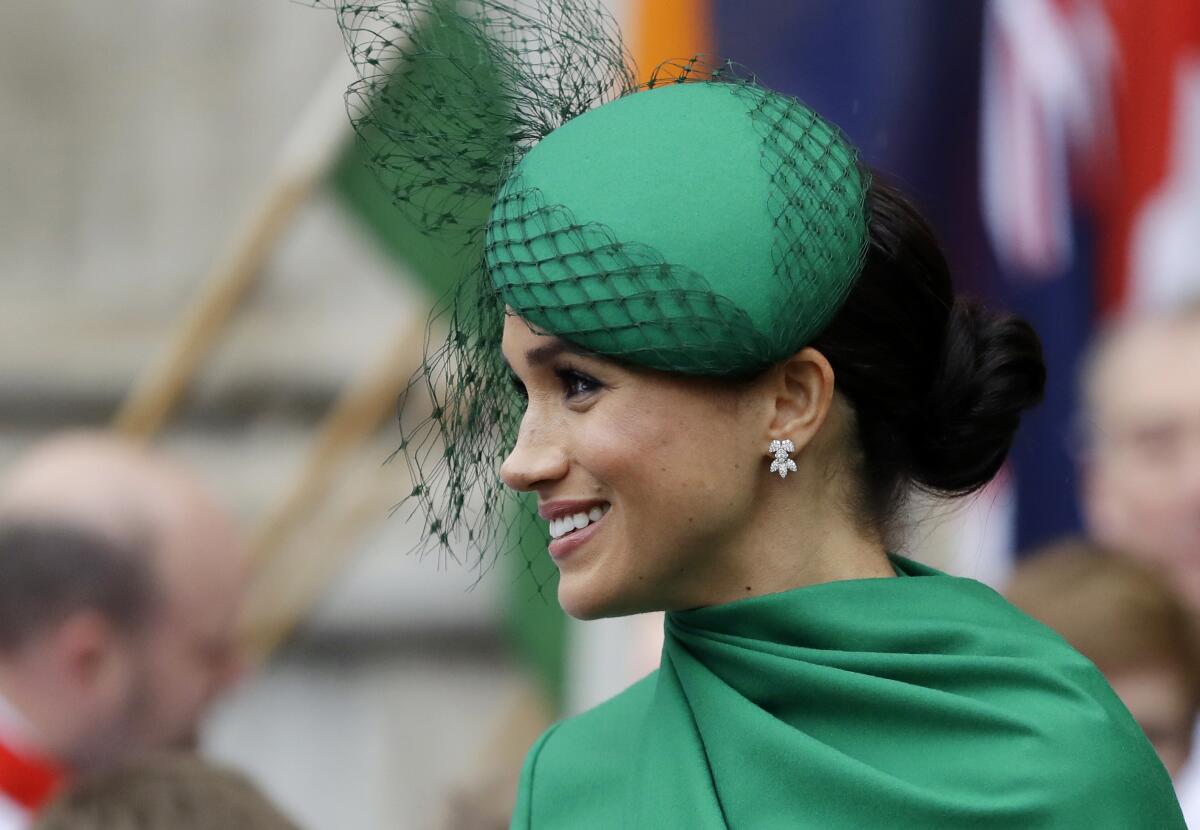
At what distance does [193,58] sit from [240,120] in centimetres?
26

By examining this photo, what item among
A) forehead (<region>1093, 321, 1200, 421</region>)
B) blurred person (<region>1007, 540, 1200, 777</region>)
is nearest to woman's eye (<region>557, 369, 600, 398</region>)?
blurred person (<region>1007, 540, 1200, 777</region>)

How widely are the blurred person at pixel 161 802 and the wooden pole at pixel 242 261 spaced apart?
2.81 metres

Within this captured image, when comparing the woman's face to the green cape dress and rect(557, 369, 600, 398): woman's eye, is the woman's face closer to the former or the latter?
rect(557, 369, 600, 398): woman's eye

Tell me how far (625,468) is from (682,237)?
0.28 metres

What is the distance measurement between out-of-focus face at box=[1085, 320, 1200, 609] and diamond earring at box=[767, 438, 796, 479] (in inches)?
78.7

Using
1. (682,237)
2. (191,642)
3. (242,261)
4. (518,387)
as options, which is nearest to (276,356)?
(242,261)

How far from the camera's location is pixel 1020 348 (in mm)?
2324

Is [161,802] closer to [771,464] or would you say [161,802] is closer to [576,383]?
[576,383]

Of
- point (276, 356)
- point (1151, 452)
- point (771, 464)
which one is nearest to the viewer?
point (771, 464)

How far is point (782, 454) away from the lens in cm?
216

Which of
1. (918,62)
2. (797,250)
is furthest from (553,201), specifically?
(918,62)

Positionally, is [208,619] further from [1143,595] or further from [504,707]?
[504,707]

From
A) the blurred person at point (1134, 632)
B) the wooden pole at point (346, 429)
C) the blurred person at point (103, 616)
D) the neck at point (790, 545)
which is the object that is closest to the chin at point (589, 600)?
the neck at point (790, 545)

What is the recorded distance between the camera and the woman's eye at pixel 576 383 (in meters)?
2.13
